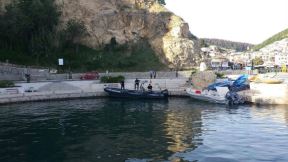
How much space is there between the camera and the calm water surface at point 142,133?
20.8m

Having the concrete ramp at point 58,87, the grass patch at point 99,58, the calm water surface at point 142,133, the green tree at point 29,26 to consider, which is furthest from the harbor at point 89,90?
the green tree at point 29,26

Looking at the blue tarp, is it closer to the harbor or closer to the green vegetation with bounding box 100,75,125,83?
the harbor

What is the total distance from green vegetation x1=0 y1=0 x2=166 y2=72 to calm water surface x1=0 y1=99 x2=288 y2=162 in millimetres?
33452

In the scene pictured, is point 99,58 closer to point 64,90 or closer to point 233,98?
point 64,90

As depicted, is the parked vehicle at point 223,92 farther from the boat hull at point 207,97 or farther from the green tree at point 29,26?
the green tree at point 29,26

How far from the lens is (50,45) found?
7962 centimetres

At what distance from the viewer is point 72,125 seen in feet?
102

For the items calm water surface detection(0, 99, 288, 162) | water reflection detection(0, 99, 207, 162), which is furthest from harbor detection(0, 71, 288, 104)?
water reflection detection(0, 99, 207, 162)

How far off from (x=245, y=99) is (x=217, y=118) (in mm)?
13663

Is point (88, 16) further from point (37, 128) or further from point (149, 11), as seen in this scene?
point (37, 128)

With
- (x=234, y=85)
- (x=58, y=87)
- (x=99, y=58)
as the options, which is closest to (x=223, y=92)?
(x=234, y=85)

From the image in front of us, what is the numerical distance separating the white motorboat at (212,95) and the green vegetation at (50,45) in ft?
105

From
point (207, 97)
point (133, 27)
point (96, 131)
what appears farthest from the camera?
point (133, 27)

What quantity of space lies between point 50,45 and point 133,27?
941 inches
